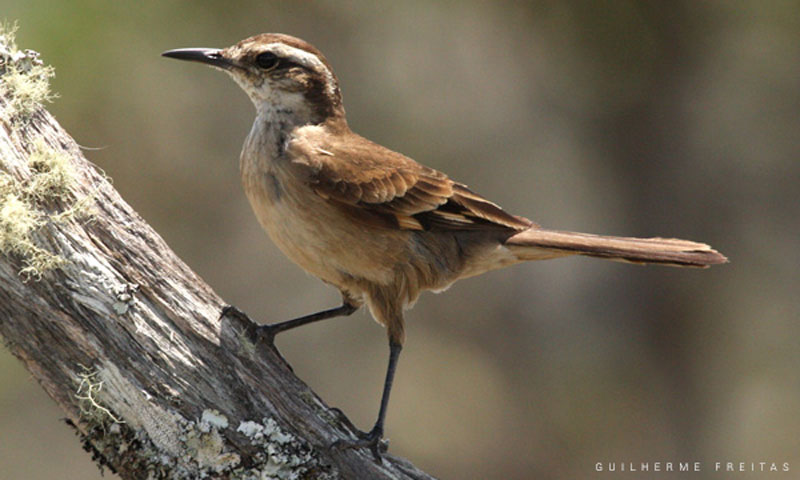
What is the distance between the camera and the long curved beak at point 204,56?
4.05 metres

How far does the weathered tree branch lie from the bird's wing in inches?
34.4

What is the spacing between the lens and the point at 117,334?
3.11 meters

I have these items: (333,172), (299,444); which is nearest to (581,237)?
(333,172)

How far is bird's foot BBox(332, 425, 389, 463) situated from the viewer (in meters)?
3.37

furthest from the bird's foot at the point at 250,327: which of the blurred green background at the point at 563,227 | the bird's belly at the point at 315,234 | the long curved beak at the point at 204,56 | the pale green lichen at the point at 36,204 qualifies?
Result: the blurred green background at the point at 563,227

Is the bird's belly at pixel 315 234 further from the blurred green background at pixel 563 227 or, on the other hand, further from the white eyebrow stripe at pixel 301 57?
the blurred green background at pixel 563 227

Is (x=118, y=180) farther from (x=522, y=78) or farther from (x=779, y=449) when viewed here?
(x=779, y=449)

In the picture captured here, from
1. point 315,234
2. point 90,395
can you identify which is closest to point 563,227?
point 315,234

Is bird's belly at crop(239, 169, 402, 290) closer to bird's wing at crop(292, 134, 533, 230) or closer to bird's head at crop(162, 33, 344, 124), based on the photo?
bird's wing at crop(292, 134, 533, 230)

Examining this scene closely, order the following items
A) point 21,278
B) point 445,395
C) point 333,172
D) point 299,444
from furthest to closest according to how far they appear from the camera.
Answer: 1. point 445,395
2. point 333,172
3. point 299,444
4. point 21,278

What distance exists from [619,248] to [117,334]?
2280mm

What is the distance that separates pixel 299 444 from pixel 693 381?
215 inches

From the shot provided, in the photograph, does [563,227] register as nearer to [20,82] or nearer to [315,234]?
[315,234]

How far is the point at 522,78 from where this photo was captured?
812 cm
